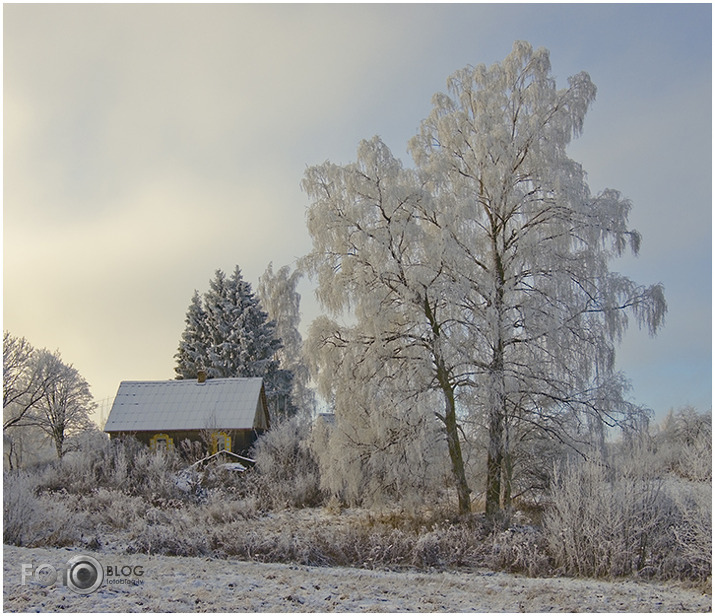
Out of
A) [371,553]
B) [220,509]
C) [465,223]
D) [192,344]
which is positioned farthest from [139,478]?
[192,344]

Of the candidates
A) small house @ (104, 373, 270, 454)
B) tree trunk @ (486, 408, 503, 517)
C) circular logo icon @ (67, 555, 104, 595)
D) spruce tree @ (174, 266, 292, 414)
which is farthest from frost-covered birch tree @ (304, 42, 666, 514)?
spruce tree @ (174, 266, 292, 414)

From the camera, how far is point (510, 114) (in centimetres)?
1534

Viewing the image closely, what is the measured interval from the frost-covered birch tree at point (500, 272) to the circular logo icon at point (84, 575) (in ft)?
24.1

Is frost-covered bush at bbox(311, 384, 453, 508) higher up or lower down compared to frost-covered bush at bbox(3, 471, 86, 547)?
higher up

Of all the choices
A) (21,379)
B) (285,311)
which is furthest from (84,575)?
(21,379)

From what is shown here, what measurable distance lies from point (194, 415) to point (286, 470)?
7641 mm

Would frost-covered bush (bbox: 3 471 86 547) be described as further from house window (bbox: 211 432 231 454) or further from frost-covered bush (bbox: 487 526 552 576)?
house window (bbox: 211 432 231 454)

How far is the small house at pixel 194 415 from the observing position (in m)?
26.5

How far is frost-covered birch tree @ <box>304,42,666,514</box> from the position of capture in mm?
13883

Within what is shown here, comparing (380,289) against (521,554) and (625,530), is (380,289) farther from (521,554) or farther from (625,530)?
(625,530)

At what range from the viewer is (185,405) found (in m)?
27.6

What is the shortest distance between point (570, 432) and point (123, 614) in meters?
10.6

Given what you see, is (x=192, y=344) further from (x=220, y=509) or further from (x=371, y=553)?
(x=371, y=553)

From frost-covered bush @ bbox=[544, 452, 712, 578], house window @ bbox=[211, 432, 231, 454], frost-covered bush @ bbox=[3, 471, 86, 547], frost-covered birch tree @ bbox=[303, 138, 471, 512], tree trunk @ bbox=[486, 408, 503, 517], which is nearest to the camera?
frost-covered bush @ bbox=[544, 452, 712, 578]
